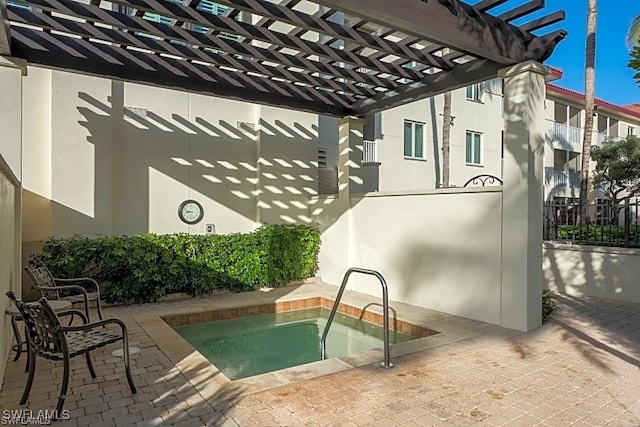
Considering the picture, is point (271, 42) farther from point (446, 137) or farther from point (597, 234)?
point (446, 137)

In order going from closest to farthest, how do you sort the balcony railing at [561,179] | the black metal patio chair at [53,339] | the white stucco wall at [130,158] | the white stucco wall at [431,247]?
the black metal patio chair at [53,339] < the white stucco wall at [431,247] < the white stucco wall at [130,158] < the balcony railing at [561,179]

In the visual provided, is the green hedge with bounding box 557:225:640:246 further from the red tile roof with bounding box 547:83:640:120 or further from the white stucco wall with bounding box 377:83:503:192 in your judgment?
the red tile roof with bounding box 547:83:640:120

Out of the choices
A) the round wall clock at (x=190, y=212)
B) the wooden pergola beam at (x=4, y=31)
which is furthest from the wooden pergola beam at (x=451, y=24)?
the round wall clock at (x=190, y=212)

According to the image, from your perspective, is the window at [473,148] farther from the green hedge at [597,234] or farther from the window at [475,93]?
the green hedge at [597,234]

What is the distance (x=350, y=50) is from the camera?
20.5 feet

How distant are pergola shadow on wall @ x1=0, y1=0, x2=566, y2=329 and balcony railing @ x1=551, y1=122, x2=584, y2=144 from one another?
1510 cm

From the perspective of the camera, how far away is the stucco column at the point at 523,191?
18.8 ft

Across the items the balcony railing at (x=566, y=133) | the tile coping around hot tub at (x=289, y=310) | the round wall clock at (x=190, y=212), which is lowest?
the tile coping around hot tub at (x=289, y=310)

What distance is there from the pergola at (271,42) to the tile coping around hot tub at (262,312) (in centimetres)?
382

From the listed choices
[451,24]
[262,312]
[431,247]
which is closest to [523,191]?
[431,247]

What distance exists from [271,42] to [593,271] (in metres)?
7.64

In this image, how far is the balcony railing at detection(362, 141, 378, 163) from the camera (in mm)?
13930
